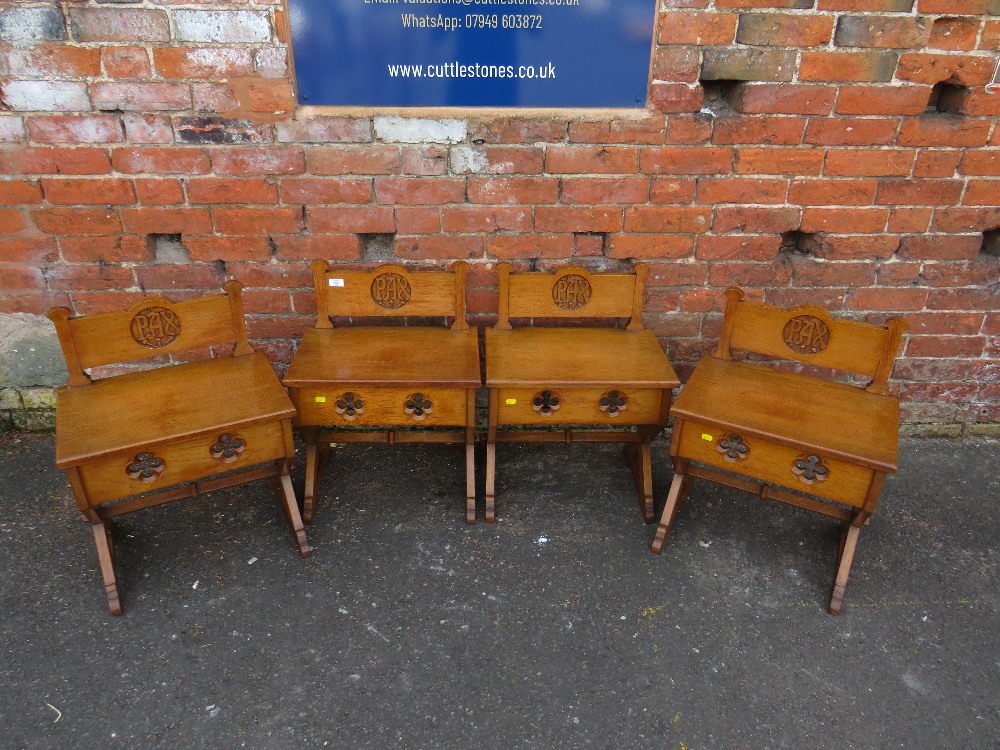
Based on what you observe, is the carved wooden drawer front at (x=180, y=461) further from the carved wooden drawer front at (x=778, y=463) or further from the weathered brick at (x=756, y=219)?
the weathered brick at (x=756, y=219)

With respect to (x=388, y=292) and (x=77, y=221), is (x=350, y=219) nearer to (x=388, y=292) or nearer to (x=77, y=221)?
(x=388, y=292)

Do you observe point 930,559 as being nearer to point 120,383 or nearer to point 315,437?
point 315,437

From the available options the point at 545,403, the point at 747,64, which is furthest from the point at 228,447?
the point at 747,64

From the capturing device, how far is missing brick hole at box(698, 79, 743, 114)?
2812 millimetres

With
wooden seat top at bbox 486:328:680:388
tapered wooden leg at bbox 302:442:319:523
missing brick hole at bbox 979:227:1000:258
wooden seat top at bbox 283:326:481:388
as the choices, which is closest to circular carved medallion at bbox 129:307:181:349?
wooden seat top at bbox 283:326:481:388

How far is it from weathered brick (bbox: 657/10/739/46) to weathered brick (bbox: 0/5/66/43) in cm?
219

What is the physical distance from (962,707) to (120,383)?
116 inches

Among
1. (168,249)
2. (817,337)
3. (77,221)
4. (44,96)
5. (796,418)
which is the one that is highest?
(44,96)

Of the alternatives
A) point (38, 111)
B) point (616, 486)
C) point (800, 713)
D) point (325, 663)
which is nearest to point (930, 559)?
point (800, 713)

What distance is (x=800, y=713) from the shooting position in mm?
2102

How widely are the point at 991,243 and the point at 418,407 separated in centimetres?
260

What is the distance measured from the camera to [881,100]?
9.00ft

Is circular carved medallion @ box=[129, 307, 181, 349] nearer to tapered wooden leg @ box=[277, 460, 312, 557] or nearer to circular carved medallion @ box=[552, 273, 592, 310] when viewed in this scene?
tapered wooden leg @ box=[277, 460, 312, 557]

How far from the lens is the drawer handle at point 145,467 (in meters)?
2.30
